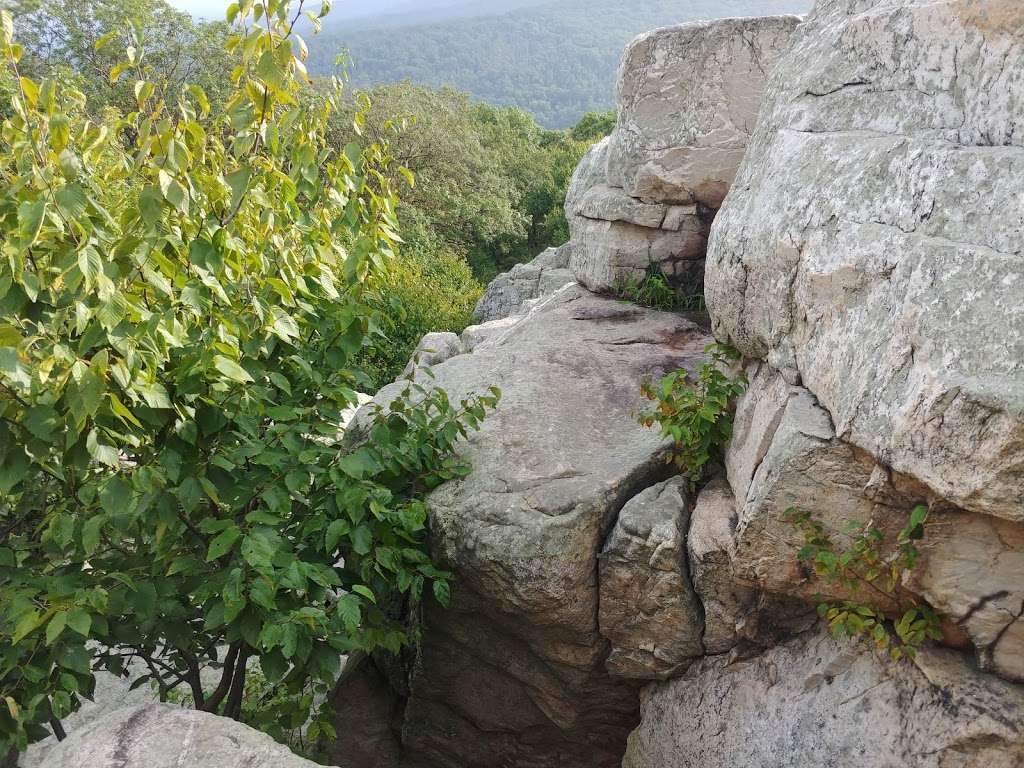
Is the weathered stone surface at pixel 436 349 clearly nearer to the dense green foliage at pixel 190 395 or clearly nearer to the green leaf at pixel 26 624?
the dense green foliage at pixel 190 395

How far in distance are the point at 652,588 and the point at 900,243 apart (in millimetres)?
2280

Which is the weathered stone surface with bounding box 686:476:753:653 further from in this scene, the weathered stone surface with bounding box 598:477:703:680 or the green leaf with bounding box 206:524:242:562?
the green leaf with bounding box 206:524:242:562

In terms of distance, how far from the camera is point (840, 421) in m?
3.82

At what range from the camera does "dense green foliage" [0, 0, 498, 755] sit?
3.20 metres

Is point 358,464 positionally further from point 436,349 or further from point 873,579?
point 436,349

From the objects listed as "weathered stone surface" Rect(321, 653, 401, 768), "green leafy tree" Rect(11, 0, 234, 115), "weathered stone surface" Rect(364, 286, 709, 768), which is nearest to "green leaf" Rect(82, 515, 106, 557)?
"weathered stone surface" Rect(364, 286, 709, 768)

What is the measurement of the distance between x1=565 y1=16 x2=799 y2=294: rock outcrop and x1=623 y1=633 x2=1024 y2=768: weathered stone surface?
3.98 meters

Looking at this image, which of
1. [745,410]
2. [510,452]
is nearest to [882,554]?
[745,410]

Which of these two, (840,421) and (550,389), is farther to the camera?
(550,389)

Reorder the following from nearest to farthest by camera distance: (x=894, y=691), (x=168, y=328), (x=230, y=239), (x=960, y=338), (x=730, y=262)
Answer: (x=960, y=338)
(x=168, y=328)
(x=230, y=239)
(x=894, y=691)
(x=730, y=262)

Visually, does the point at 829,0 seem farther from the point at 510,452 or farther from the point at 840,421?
the point at 510,452

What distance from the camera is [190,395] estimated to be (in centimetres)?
382

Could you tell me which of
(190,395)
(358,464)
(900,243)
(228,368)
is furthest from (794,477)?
(190,395)

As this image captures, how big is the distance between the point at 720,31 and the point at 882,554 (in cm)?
525
